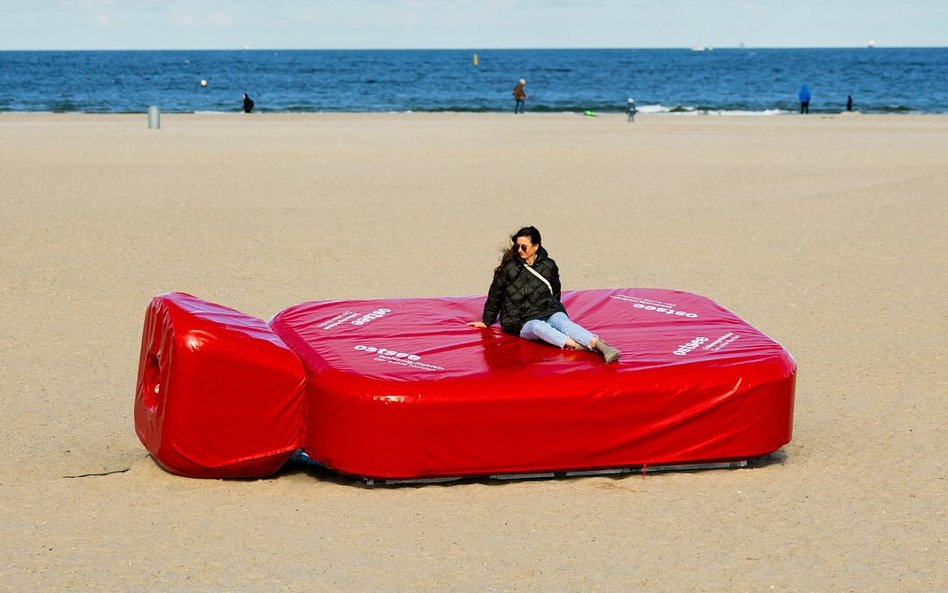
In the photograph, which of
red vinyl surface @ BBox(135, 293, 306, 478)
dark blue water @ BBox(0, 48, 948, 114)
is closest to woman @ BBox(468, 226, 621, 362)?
red vinyl surface @ BBox(135, 293, 306, 478)

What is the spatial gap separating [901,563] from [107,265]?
10881 mm

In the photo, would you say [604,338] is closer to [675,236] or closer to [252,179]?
[675,236]

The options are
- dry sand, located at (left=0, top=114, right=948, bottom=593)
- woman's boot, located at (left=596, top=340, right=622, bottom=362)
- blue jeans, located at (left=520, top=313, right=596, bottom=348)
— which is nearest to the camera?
dry sand, located at (left=0, top=114, right=948, bottom=593)

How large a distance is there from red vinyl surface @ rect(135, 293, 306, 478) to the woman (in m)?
1.77

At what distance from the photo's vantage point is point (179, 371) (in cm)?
761

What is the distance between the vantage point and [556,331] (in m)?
8.70

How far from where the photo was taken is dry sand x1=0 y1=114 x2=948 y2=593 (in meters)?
6.81

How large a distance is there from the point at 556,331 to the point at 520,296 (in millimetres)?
528

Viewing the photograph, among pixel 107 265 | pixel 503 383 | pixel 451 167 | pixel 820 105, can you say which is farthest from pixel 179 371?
pixel 820 105

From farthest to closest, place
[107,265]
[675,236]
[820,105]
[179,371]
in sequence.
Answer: [820,105] < [675,236] < [107,265] < [179,371]

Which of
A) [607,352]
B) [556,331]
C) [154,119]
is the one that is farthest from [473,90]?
[607,352]

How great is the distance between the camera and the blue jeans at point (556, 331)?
28.1ft

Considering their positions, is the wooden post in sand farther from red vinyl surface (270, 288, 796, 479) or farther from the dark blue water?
red vinyl surface (270, 288, 796, 479)

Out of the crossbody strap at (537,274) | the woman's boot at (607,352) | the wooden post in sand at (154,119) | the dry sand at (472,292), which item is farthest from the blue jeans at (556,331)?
the wooden post in sand at (154,119)
